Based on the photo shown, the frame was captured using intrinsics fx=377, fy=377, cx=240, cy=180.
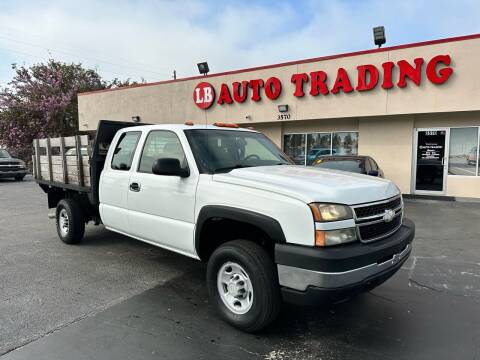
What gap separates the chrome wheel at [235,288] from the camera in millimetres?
3369

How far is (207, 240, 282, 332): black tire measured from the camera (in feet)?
10.2

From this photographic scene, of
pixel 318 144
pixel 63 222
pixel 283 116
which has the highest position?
pixel 283 116

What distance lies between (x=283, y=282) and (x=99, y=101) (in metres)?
20.3

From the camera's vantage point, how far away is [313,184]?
3170mm

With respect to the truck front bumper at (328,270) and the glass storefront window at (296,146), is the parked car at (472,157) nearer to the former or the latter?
the glass storefront window at (296,146)

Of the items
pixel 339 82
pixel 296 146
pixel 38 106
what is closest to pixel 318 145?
pixel 296 146

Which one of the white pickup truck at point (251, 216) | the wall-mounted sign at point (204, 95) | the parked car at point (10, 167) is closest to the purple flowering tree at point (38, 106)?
the parked car at point (10, 167)

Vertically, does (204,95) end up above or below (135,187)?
above

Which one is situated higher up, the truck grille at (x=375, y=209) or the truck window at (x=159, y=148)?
the truck window at (x=159, y=148)

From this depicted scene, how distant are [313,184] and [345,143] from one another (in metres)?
11.6

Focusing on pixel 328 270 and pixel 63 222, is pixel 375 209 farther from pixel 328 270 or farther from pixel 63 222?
pixel 63 222

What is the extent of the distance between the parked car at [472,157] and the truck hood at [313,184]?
33.1 feet

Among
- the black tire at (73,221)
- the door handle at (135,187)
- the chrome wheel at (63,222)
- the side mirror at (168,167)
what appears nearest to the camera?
the side mirror at (168,167)

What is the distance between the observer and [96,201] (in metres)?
5.42
